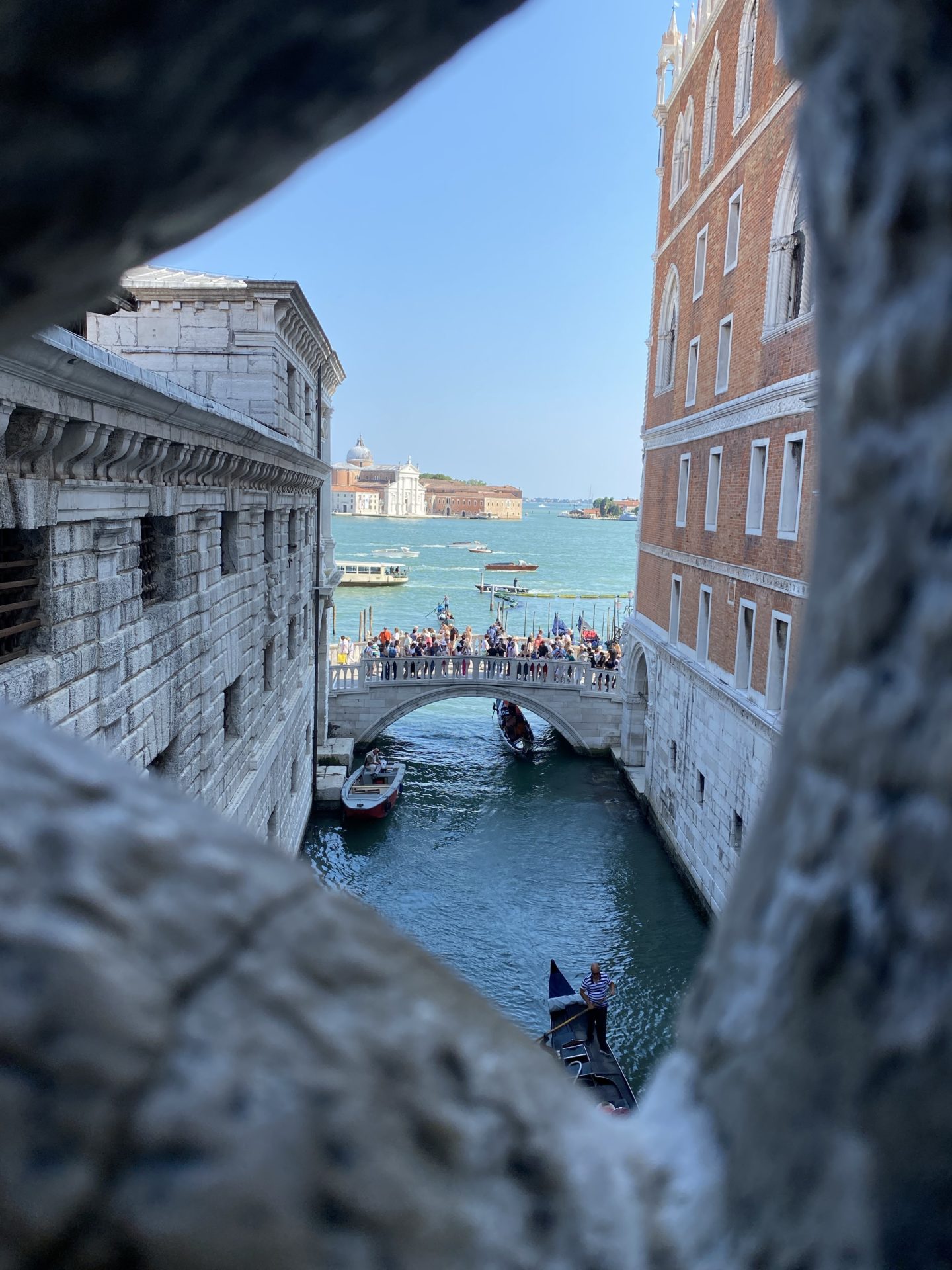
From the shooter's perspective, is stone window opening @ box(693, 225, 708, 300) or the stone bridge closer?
stone window opening @ box(693, 225, 708, 300)

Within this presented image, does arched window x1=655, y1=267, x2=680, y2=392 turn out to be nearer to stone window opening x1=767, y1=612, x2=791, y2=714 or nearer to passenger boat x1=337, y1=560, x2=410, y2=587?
stone window opening x1=767, y1=612, x2=791, y2=714

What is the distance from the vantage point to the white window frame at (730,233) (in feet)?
50.6

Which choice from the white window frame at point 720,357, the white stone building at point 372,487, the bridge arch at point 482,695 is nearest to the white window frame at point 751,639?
the white window frame at point 720,357

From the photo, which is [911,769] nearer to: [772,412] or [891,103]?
[891,103]

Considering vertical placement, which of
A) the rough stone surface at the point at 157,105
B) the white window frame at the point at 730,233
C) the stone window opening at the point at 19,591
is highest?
the white window frame at the point at 730,233

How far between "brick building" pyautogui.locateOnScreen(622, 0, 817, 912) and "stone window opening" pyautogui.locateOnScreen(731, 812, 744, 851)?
0.03m

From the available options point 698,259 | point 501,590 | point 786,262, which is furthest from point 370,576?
point 786,262

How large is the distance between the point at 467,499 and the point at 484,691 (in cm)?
14815

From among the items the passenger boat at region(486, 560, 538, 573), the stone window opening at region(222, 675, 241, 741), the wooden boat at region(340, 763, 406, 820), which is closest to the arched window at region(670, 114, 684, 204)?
the wooden boat at region(340, 763, 406, 820)

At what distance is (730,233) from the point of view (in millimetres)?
15953

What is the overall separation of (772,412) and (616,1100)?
9307mm

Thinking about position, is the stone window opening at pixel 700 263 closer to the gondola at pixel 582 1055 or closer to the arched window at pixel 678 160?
the arched window at pixel 678 160

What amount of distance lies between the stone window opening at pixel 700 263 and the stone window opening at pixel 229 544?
11115 mm

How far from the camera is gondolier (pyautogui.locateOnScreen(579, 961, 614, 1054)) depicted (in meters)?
12.2
